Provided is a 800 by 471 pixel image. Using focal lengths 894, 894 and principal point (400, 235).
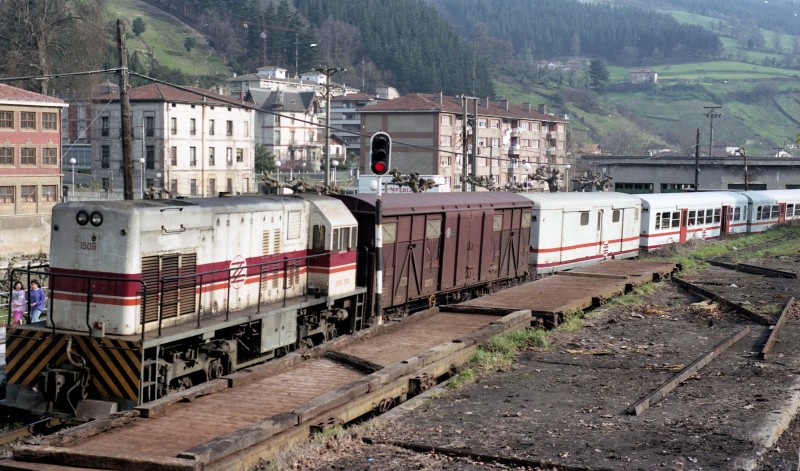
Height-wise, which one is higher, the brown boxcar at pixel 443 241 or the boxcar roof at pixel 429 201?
the boxcar roof at pixel 429 201

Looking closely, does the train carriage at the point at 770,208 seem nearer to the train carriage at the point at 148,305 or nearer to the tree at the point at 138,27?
the train carriage at the point at 148,305

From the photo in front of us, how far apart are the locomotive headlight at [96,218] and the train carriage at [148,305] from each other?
34 mm

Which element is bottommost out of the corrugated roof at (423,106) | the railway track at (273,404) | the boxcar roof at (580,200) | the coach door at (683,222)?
the railway track at (273,404)

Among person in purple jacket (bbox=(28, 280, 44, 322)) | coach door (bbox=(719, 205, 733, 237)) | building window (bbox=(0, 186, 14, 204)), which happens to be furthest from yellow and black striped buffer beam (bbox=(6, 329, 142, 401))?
building window (bbox=(0, 186, 14, 204))

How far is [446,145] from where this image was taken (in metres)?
92.9

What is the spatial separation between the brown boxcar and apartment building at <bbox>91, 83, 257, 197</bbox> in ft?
162

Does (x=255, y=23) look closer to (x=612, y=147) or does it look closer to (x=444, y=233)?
(x=612, y=147)

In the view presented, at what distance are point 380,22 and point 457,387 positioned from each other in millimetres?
182198

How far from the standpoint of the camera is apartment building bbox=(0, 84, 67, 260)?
173ft

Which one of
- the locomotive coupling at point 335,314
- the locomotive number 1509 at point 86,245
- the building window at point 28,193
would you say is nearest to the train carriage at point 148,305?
the locomotive number 1509 at point 86,245

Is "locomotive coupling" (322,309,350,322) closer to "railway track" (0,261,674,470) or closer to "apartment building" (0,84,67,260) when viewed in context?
"railway track" (0,261,674,470)

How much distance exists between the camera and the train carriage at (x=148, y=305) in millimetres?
13484

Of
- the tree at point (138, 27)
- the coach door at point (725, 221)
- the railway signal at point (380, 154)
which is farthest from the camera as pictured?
the tree at point (138, 27)

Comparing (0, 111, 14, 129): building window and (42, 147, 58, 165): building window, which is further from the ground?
(0, 111, 14, 129): building window
